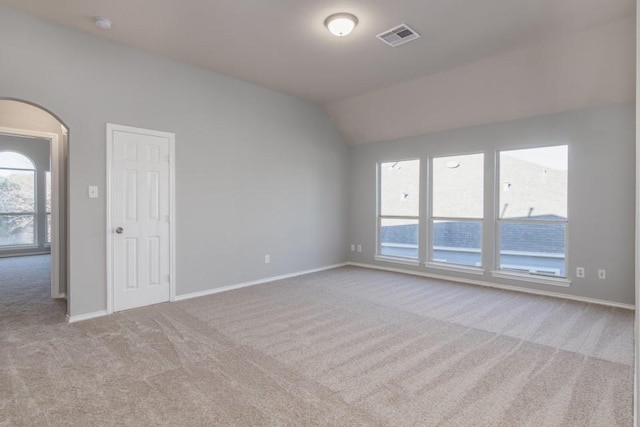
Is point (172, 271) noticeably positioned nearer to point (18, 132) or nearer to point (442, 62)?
point (18, 132)

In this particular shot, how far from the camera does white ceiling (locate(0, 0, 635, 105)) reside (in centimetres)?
299

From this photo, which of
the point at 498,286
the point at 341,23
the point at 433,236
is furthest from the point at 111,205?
the point at 498,286

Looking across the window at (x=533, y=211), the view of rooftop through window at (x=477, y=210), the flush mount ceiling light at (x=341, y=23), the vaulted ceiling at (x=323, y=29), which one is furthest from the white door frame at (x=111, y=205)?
the window at (x=533, y=211)

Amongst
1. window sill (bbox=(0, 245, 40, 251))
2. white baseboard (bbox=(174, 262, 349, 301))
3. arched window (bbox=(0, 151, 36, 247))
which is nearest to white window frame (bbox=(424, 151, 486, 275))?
white baseboard (bbox=(174, 262, 349, 301))

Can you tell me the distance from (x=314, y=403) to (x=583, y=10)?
4012 mm

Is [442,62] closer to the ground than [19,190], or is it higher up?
higher up

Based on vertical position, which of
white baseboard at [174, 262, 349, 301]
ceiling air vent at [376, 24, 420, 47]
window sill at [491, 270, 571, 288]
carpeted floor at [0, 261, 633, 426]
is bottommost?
carpeted floor at [0, 261, 633, 426]

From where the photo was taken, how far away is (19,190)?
810cm

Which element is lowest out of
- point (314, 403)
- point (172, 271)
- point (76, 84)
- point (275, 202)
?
point (314, 403)

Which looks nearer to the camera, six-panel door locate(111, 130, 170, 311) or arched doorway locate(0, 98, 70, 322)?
six-panel door locate(111, 130, 170, 311)

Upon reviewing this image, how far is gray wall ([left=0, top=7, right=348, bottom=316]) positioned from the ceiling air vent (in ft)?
7.18

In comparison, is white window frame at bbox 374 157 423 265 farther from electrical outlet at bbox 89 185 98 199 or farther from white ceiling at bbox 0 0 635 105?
electrical outlet at bbox 89 185 98 199

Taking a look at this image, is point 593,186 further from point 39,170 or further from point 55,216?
point 39,170

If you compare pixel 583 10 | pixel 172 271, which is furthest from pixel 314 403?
pixel 583 10
